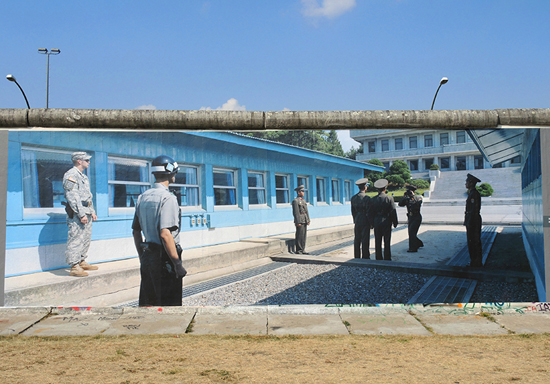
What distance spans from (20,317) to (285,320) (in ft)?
12.0

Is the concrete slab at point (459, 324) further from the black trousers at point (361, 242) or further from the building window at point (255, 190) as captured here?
the building window at point (255, 190)

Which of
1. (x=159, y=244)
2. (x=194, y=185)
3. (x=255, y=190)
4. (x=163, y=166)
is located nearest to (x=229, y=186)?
(x=255, y=190)

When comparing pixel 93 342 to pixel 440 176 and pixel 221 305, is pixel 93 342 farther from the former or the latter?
pixel 440 176

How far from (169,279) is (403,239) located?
11.6 ft

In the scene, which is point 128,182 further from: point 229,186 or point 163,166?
point 229,186

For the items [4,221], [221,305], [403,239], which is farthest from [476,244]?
[4,221]

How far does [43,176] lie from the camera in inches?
214

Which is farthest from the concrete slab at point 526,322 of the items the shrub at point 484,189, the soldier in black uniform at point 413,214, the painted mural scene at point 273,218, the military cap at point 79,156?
the military cap at point 79,156

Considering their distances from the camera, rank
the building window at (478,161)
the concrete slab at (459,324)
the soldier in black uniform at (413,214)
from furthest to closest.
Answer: the soldier in black uniform at (413,214), the building window at (478,161), the concrete slab at (459,324)

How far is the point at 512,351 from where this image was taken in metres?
4.12

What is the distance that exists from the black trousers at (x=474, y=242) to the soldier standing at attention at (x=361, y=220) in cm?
149

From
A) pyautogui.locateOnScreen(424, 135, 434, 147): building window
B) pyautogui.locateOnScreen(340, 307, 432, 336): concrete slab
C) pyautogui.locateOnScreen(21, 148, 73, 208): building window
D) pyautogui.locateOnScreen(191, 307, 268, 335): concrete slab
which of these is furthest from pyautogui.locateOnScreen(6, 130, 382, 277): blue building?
pyautogui.locateOnScreen(340, 307, 432, 336): concrete slab

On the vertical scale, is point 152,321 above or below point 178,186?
below

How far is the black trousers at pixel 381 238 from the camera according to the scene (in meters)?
5.90
